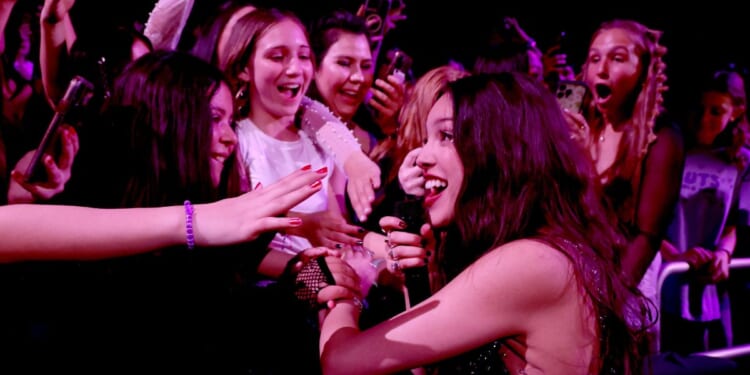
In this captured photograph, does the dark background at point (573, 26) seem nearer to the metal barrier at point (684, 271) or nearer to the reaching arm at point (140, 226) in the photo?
the metal barrier at point (684, 271)

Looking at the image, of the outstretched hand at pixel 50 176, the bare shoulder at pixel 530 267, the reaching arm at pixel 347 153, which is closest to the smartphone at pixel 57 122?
the outstretched hand at pixel 50 176

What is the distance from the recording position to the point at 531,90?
1755 mm

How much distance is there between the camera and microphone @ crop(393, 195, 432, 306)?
6.31 feet

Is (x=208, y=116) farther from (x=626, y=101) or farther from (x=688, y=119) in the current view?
(x=688, y=119)

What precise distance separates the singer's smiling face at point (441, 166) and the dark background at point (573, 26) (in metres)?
2.11

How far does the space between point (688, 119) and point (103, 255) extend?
4.26 metres

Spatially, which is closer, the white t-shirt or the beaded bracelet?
the beaded bracelet

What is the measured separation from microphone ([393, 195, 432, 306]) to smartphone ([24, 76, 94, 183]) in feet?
3.48

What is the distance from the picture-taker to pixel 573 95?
288 cm

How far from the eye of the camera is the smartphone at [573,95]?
2865 mm

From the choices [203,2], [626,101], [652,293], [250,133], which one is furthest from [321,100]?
[652,293]

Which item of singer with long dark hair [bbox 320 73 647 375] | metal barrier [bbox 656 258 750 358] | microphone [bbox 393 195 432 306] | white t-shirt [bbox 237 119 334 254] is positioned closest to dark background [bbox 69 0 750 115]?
white t-shirt [bbox 237 119 334 254]

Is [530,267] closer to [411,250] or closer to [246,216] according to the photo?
[411,250]

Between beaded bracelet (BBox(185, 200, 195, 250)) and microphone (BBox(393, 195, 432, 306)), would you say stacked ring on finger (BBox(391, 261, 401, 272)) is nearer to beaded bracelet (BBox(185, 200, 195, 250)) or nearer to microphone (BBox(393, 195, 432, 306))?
microphone (BBox(393, 195, 432, 306))
